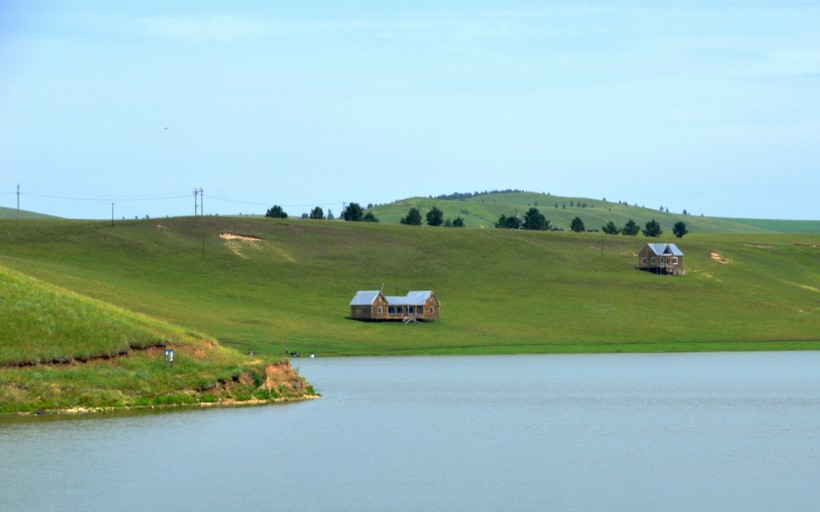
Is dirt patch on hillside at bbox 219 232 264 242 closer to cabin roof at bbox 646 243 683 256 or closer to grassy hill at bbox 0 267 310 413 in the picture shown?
cabin roof at bbox 646 243 683 256

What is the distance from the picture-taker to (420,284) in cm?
15850

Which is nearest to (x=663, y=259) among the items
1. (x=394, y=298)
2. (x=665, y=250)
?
(x=665, y=250)

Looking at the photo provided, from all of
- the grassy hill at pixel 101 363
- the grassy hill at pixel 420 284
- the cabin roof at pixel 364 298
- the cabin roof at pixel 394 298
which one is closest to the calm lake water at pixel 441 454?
the grassy hill at pixel 101 363

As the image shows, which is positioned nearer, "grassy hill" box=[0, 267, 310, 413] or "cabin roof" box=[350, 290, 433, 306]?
"grassy hill" box=[0, 267, 310, 413]

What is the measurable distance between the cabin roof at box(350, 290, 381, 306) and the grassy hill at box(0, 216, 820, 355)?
2320mm

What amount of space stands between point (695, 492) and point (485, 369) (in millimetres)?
61386

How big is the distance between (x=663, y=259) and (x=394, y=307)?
52821 millimetres

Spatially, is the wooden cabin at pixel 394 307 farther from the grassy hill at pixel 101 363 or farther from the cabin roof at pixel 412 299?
the grassy hill at pixel 101 363

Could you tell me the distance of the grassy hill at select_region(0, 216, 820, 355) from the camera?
411ft

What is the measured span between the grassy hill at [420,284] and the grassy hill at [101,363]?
36.1 m

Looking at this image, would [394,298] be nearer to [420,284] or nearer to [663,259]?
[420,284]

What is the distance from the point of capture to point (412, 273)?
16488 centimetres

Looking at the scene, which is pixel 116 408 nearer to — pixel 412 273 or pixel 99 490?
pixel 99 490

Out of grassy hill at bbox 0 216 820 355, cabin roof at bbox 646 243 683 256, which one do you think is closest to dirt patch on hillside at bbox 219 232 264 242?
grassy hill at bbox 0 216 820 355
